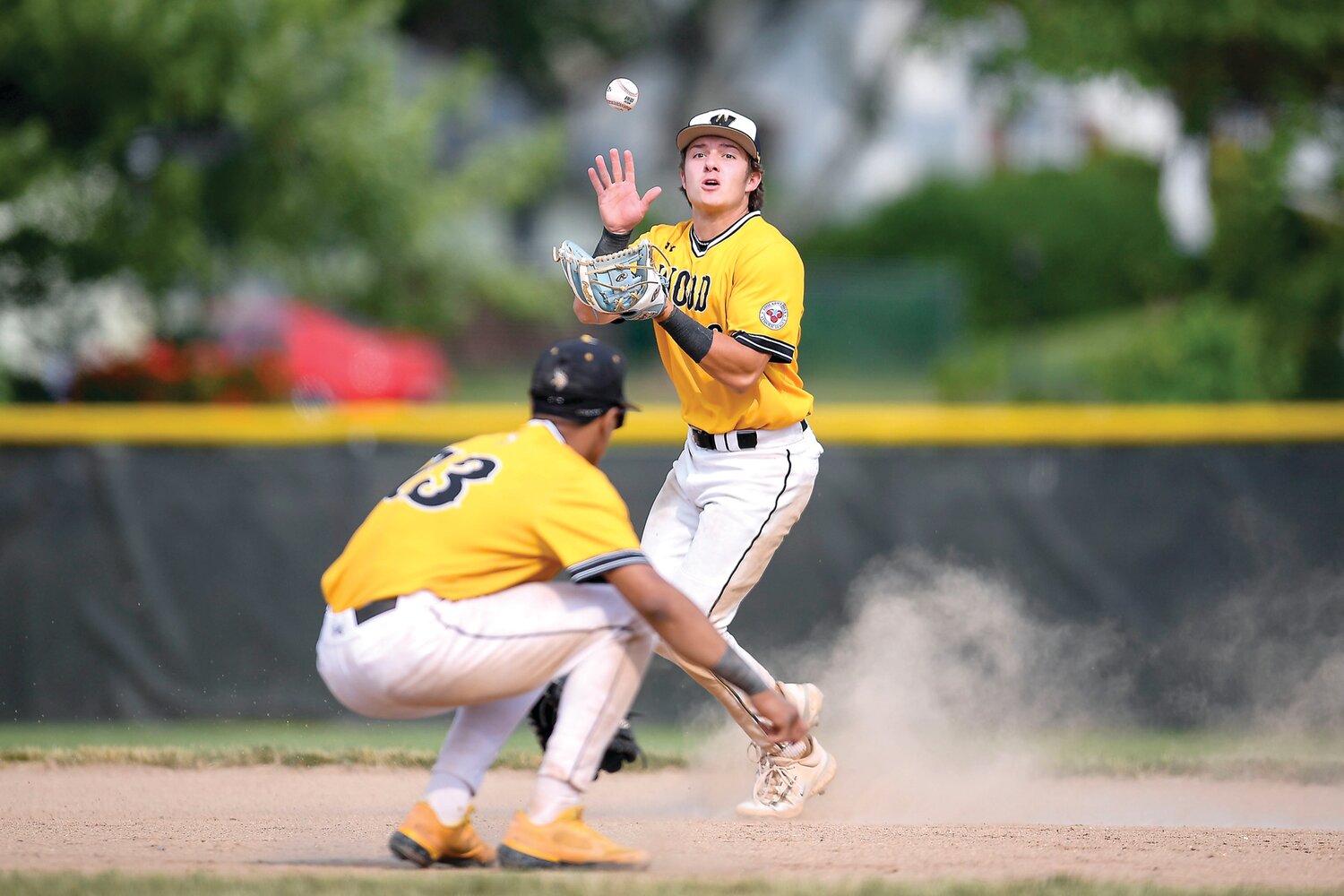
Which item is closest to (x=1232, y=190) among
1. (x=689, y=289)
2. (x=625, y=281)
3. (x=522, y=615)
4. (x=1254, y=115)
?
(x=1254, y=115)

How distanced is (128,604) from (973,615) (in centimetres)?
411

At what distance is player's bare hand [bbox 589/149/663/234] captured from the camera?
16.6 ft

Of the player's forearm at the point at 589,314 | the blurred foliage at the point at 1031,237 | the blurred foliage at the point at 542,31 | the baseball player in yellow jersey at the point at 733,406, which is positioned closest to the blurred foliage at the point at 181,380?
the player's forearm at the point at 589,314

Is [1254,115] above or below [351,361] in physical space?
above

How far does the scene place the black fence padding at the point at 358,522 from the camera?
760 cm

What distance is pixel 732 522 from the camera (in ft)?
17.2

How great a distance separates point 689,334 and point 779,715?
142 centimetres

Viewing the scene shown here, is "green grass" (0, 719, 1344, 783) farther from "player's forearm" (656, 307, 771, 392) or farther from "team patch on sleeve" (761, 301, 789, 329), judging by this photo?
"team patch on sleeve" (761, 301, 789, 329)

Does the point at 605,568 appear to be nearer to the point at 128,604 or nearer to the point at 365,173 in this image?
the point at 128,604

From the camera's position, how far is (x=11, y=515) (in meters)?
7.55

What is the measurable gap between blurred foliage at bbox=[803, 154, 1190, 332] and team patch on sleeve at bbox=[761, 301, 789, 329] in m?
17.8

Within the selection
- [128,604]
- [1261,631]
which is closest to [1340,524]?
[1261,631]

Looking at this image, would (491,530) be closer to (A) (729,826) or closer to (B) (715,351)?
(B) (715,351)

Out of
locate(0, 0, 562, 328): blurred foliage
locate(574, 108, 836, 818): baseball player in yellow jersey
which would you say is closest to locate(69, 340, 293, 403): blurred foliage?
locate(0, 0, 562, 328): blurred foliage
